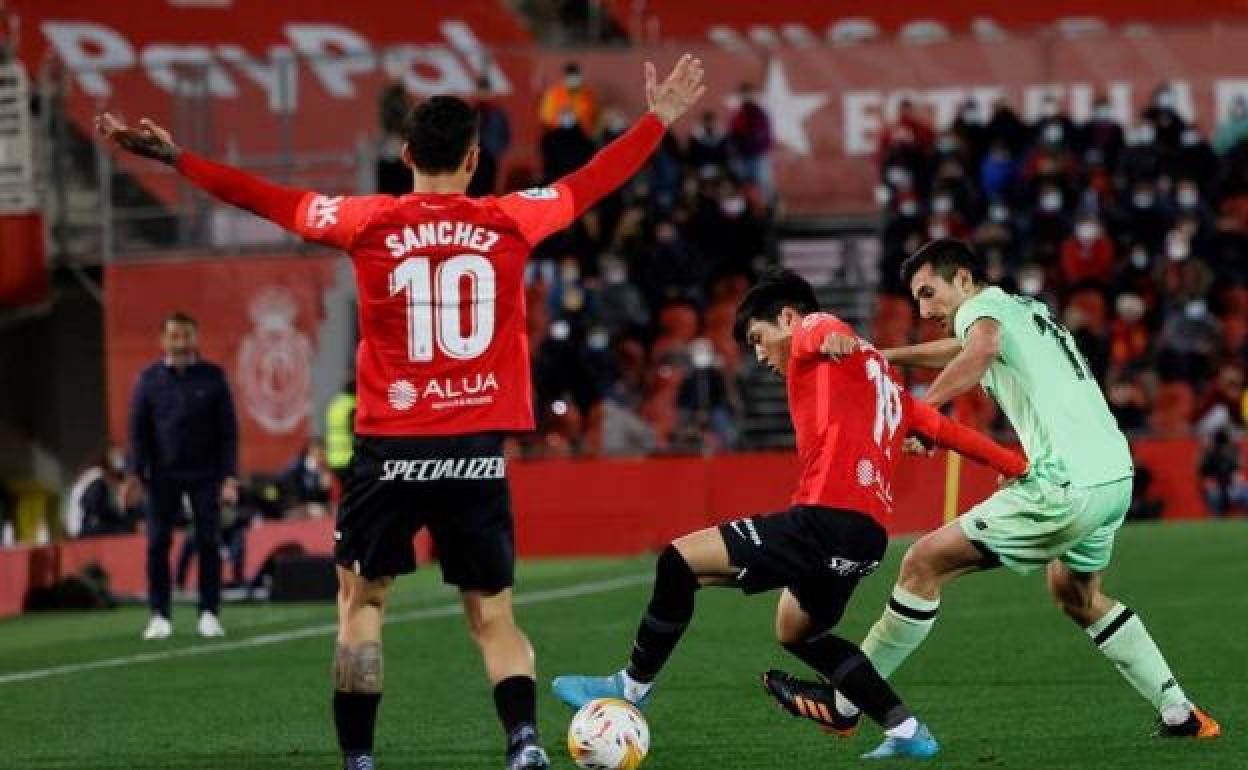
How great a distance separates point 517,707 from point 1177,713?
291 centimetres

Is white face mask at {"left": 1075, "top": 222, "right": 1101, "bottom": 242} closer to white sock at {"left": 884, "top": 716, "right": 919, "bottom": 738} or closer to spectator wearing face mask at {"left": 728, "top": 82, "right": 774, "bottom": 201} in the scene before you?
spectator wearing face mask at {"left": 728, "top": 82, "right": 774, "bottom": 201}

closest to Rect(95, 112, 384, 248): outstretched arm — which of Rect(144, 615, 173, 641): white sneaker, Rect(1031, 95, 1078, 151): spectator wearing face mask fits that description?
Rect(144, 615, 173, 641): white sneaker

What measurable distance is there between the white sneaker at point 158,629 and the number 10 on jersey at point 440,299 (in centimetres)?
916

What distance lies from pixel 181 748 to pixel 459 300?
3246 mm

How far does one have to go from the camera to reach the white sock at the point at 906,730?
995 centimetres

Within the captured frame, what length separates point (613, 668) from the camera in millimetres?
14391

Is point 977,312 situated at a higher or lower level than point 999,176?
higher

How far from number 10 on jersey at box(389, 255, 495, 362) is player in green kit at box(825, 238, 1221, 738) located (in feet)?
6.92

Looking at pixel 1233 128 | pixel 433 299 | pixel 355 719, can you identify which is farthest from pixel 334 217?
pixel 1233 128

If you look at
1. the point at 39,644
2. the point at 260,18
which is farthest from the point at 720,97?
the point at 39,644

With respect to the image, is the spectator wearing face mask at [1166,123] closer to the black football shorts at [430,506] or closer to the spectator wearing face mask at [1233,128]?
the spectator wearing face mask at [1233,128]

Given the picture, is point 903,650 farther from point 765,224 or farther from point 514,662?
point 765,224

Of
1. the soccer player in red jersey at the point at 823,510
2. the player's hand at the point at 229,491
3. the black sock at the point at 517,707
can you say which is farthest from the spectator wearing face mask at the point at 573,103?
the black sock at the point at 517,707

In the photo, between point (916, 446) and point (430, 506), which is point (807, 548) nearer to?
point (916, 446)
